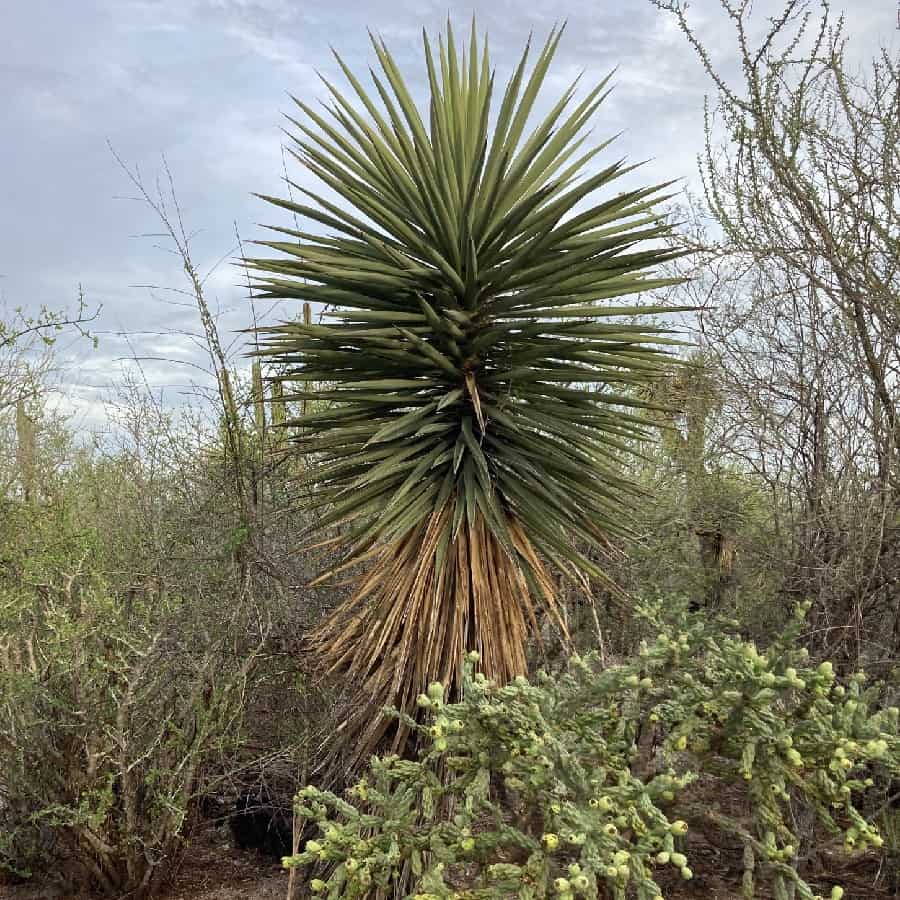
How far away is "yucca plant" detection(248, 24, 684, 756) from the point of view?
16.0 ft

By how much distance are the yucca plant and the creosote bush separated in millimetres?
1489

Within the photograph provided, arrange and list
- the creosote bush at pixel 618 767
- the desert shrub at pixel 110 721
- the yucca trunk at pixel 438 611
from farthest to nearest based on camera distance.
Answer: the desert shrub at pixel 110 721, the yucca trunk at pixel 438 611, the creosote bush at pixel 618 767

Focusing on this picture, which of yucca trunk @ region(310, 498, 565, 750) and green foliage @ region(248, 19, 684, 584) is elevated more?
green foliage @ region(248, 19, 684, 584)

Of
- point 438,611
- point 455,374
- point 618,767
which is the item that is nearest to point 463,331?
point 455,374

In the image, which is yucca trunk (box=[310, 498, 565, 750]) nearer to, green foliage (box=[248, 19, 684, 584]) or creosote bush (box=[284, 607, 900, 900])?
green foliage (box=[248, 19, 684, 584])

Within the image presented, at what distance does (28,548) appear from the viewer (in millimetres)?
7328

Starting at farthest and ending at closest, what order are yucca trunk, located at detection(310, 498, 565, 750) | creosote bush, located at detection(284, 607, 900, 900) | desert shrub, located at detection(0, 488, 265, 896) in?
desert shrub, located at detection(0, 488, 265, 896), yucca trunk, located at detection(310, 498, 565, 750), creosote bush, located at detection(284, 607, 900, 900)

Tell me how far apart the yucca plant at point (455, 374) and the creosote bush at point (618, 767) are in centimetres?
149

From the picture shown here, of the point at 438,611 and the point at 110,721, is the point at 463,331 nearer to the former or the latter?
the point at 438,611

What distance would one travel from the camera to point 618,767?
3.12 metres

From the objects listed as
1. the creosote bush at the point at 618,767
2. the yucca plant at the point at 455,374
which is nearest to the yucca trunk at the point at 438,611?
the yucca plant at the point at 455,374

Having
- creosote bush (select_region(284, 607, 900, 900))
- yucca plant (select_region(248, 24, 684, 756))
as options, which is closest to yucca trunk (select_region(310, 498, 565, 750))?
yucca plant (select_region(248, 24, 684, 756))

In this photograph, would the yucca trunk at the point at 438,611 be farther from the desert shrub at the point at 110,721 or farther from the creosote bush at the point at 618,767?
the creosote bush at the point at 618,767

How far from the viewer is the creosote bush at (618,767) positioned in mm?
2816
